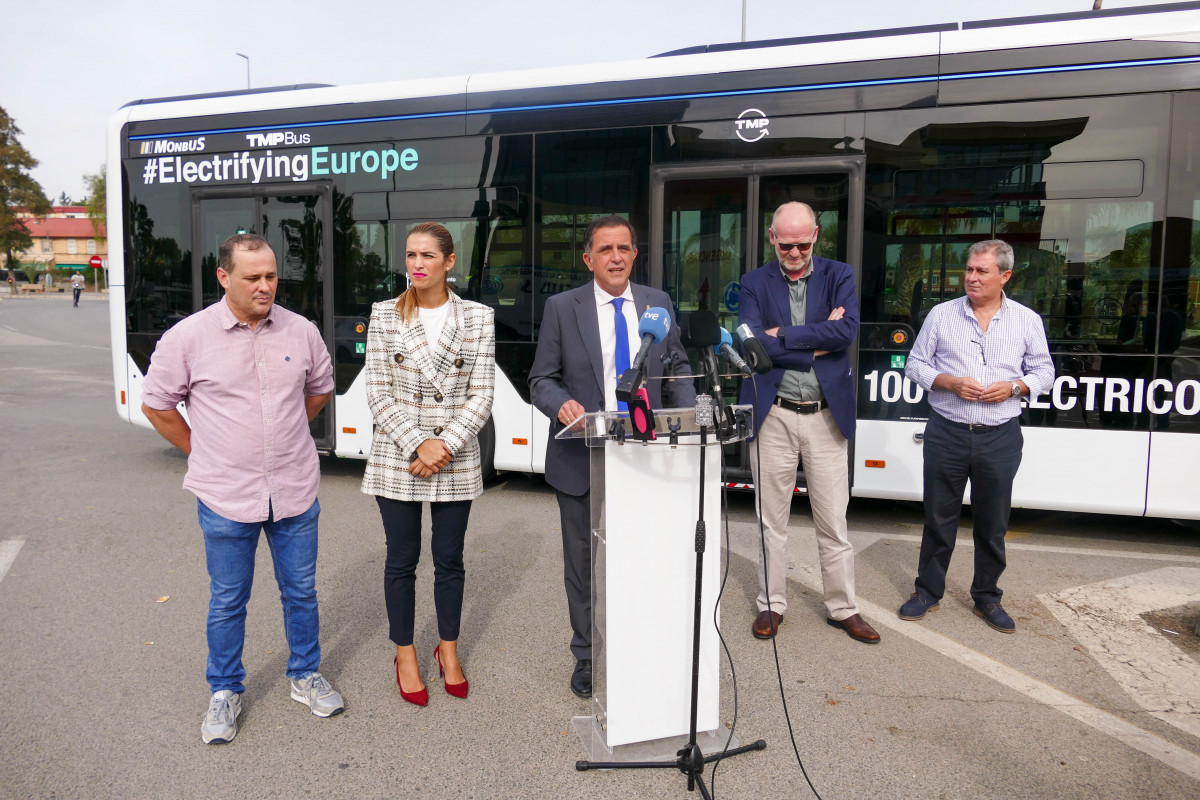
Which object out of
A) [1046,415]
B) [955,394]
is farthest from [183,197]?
[1046,415]

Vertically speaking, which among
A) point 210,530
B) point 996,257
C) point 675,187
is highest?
point 675,187

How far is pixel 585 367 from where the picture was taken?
3.41 metres

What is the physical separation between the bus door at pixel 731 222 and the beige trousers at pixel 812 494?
1520 mm

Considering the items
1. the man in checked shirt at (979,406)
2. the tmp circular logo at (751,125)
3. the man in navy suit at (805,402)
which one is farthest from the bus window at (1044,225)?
the man in navy suit at (805,402)

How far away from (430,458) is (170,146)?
19.5ft

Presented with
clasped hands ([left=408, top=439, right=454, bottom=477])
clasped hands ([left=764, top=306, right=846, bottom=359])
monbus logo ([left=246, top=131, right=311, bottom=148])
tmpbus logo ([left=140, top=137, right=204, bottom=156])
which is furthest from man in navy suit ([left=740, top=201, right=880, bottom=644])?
tmpbus logo ([left=140, top=137, right=204, bottom=156])

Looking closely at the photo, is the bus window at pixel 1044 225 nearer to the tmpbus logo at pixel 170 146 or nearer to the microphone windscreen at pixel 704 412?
the microphone windscreen at pixel 704 412

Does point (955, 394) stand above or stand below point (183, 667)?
above

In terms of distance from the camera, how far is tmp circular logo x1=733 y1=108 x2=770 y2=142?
5.88 meters

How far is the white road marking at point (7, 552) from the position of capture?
514 centimetres

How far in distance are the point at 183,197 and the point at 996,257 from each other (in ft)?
22.3

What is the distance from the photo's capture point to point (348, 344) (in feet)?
23.7

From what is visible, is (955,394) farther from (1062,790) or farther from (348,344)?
(348,344)

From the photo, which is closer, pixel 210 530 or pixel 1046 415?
pixel 210 530
